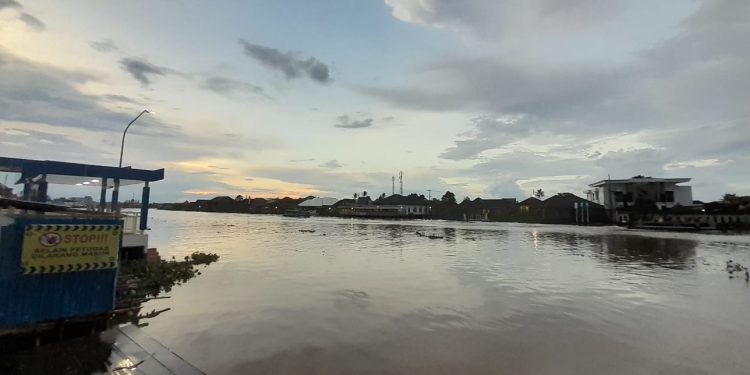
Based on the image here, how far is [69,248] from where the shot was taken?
1001 centimetres

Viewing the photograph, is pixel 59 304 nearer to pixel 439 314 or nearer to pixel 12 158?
pixel 439 314

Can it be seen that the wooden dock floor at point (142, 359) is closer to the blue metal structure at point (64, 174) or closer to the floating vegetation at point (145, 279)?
the floating vegetation at point (145, 279)

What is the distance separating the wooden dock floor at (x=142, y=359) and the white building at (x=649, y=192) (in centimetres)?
11695

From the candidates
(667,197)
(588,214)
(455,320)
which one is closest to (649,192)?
(667,197)

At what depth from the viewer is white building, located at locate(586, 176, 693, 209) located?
100131mm

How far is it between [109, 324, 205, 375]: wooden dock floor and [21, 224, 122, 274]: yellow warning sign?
2.31 metres

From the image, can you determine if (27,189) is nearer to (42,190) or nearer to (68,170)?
(42,190)

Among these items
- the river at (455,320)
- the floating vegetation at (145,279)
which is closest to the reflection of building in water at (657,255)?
the river at (455,320)

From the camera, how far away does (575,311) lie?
16922 millimetres

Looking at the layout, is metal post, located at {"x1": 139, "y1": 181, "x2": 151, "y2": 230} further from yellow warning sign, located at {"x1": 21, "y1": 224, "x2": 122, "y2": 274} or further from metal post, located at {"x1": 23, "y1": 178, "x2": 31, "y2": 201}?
yellow warning sign, located at {"x1": 21, "y1": 224, "x2": 122, "y2": 274}

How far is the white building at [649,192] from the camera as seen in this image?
329 ft

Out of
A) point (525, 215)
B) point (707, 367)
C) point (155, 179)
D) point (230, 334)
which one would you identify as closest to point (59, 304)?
point (230, 334)

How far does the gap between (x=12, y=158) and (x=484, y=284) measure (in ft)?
103

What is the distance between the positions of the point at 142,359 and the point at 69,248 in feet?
12.3
